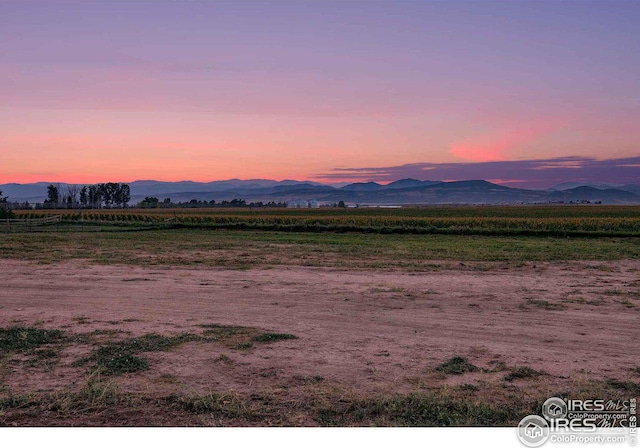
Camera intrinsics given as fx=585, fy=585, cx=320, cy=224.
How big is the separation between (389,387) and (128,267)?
1290 centimetres

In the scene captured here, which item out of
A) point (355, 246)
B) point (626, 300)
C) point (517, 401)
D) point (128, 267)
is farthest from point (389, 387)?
point (355, 246)

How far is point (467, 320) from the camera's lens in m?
9.52

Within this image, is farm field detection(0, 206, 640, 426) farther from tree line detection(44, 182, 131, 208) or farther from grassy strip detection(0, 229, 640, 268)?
tree line detection(44, 182, 131, 208)

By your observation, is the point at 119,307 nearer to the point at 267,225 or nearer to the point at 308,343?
the point at 308,343

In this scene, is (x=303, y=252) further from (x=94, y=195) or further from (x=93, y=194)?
(x=94, y=195)

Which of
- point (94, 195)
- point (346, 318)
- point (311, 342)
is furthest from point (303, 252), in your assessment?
point (94, 195)

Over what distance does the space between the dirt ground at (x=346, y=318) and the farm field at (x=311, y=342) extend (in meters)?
0.04

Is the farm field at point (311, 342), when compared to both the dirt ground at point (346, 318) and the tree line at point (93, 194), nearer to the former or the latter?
the dirt ground at point (346, 318)

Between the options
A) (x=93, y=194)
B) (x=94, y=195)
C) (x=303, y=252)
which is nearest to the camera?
(x=303, y=252)

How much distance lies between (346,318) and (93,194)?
167 meters

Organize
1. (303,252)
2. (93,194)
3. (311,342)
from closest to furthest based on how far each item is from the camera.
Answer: (311,342) → (303,252) → (93,194)

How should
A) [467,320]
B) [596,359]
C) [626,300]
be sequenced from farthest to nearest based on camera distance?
[626,300] → [467,320] → [596,359]

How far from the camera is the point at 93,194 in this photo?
164 metres

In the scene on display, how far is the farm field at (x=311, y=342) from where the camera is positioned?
5.55 metres
